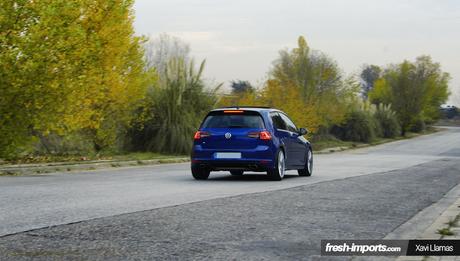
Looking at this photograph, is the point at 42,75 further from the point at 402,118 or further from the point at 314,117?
the point at 402,118

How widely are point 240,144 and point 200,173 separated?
1.23 metres

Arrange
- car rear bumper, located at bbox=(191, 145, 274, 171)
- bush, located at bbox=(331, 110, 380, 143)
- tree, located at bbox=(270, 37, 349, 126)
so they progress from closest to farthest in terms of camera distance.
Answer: car rear bumper, located at bbox=(191, 145, 274, 171) < tree, located at bbox=(270, 37, 349, 126) < bush, located at bbox=(331, 110, 380, 143)

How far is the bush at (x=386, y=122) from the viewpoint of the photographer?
203 feet

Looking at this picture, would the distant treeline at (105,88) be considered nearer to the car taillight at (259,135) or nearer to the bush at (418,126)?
the car taillight at (259,135)

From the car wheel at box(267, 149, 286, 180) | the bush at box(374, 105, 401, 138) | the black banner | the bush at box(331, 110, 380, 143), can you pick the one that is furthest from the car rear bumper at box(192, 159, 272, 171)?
the bush at box(374, 105, 401, 138)

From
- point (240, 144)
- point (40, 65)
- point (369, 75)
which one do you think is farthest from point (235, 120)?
point (369, 75)

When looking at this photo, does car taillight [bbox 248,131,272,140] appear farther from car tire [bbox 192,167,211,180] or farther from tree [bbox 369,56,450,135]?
tree [bbox 369,56,450,135]

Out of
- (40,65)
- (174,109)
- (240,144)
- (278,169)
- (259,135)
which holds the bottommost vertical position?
(278,169)

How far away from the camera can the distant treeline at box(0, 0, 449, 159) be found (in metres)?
16.2

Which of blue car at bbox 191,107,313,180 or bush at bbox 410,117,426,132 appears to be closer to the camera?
blue car at bbox 191,107,313,180

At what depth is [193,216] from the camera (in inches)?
328

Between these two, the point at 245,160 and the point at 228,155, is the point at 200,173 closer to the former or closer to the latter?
the point at 228,155

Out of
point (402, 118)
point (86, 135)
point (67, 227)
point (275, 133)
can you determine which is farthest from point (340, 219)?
point (402, 118)

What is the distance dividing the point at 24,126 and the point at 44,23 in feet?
8.45
